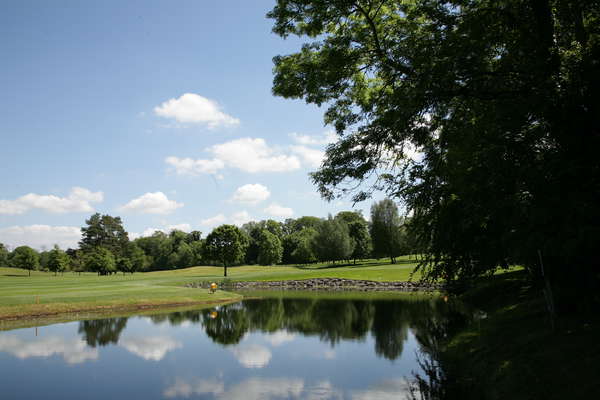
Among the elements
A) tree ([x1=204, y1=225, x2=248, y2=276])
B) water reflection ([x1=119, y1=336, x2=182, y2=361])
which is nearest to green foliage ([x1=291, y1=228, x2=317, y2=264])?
tree ([x1=204, y1=225, x2=248, y2=276])

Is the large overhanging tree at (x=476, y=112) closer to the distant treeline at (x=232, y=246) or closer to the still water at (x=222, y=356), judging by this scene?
the still water at (x=222, y=356)

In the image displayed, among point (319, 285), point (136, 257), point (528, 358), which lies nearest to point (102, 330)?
point (528, 358)

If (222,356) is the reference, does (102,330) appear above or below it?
above

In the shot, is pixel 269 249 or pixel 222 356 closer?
pixel 222 356

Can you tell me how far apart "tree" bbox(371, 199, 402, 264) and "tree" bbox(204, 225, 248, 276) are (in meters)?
28.1

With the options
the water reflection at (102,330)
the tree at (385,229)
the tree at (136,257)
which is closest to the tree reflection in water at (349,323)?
the water reflection at (102,330)

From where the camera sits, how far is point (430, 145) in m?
11.6

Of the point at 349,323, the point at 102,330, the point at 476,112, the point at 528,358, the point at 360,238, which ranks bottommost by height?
the point at 349,323

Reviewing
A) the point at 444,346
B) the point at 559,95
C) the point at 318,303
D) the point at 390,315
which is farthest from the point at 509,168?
the point at 318,303

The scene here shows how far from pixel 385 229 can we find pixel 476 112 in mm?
72600

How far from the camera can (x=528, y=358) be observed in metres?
9.72

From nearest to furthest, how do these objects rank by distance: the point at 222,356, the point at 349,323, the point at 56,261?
1. the point at 222,356
2. the point at 349,323
3. the point at 56,261

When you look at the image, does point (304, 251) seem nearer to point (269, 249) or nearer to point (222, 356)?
point (269, 249)

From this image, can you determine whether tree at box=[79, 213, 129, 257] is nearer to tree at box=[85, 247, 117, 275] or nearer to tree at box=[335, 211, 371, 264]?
tree at box=[85, 247, 117, 275]
